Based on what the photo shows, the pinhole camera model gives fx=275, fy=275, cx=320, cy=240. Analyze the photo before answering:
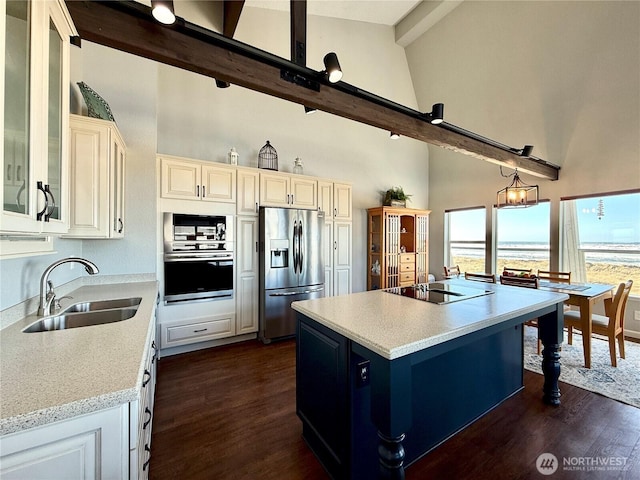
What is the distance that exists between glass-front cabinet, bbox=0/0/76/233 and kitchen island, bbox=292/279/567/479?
133 cm

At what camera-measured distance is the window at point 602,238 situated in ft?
A: 12.5

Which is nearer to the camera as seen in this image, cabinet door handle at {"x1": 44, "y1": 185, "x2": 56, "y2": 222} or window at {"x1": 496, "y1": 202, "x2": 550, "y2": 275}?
cabinet door handle at {"x1": 44, "y1": 185, "x2": 56, "y2": 222}

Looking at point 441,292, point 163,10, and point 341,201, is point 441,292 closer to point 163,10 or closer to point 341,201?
point 341,201

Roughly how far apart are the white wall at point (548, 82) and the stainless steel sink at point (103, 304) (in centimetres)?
557

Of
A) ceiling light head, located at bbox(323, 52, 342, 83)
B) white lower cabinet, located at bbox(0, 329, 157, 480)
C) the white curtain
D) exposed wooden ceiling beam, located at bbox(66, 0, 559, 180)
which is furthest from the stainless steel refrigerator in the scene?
the white curtain

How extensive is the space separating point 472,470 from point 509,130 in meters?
4.85

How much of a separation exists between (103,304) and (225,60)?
6.34ft

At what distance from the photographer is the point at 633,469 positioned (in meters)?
1.65

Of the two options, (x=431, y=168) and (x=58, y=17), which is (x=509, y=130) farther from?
(x=58, y=17)

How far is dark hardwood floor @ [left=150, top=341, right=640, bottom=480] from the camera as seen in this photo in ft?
5.40

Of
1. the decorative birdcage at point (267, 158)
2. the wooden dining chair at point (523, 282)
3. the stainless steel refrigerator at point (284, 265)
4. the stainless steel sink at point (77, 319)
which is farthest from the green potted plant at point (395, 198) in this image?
the stainless steel sink at point (77, 319)

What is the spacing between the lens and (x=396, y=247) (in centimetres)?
521

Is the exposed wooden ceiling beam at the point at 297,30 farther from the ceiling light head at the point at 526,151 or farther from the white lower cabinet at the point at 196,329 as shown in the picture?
the ceiling light head at the point at 526,151

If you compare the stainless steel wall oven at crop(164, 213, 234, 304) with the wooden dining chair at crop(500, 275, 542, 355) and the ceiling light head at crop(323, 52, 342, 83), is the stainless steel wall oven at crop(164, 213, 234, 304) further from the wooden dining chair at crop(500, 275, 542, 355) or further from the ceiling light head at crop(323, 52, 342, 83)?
the wooden dining chair at crop(500, 275, 542, 355)
